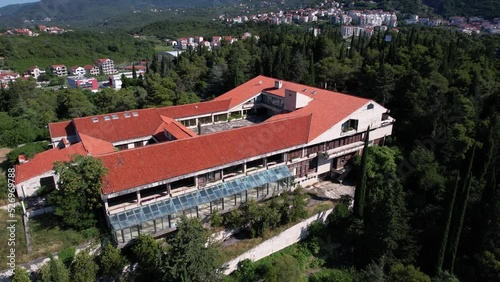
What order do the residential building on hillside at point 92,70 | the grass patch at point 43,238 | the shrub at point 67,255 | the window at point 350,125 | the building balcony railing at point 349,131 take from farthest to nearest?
the residential building on hillside at point 92,70 < the window at point 350,125 < the building balcony railing at point 349,131 < the grass patch at point 43,238 < the shrub at point 67,255

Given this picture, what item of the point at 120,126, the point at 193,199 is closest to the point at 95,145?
the point at 120,126

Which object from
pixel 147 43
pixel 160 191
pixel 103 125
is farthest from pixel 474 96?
pixel 147 43

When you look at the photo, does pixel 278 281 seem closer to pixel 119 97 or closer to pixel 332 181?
pixel 332 181

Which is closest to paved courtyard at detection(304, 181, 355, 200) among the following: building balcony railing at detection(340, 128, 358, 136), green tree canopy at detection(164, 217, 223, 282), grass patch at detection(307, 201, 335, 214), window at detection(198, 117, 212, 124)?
grass patch at detection(307, 201, 335, 214)

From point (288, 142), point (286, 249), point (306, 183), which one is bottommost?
point (286, 249)

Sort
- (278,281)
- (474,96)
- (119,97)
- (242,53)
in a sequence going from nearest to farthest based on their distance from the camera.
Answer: (278,281), (474,96), (119,97), (242,53)

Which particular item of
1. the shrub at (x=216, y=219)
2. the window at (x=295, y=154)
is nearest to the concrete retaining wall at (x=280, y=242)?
the shrub at (x=216, y=219)

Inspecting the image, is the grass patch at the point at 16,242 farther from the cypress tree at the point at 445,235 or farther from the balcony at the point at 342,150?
the cypress tree at the point at 445,235
